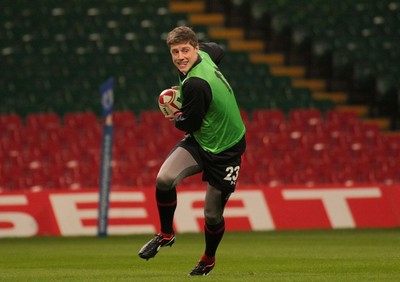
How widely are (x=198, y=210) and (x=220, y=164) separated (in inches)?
315

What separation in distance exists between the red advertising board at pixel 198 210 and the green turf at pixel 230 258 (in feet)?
1.51

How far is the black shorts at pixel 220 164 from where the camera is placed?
863cm

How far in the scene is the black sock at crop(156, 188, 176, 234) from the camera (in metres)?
8.67

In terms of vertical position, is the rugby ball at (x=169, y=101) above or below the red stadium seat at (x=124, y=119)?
above

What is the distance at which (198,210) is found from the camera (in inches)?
653

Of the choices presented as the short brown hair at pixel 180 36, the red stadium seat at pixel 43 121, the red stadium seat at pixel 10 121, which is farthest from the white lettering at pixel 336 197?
the short brown hair at pixel 180 36

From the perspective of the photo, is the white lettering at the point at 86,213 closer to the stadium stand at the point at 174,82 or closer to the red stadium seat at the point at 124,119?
the stadium stand at the point at 174,82

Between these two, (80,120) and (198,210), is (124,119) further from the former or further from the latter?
(198,210)

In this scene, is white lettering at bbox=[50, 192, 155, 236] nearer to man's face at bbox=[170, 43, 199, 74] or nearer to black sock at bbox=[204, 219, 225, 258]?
black sock at bbox=[204, 219, 225, 258]

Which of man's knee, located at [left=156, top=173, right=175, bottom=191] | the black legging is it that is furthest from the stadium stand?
man's knee, located at [left=156, top=173, right=175, bottom=191]

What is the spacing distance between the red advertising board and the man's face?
326 inches

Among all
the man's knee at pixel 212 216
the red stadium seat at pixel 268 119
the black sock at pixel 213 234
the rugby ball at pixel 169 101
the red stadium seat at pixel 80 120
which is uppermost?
the rugby ball at pixel 169 101

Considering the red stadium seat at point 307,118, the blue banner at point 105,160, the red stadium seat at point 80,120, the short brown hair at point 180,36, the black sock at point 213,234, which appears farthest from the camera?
the red stadium seat at point 307,118

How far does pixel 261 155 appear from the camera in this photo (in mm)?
19938
